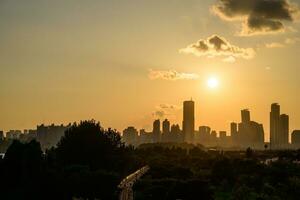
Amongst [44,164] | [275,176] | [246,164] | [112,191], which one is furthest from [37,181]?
[246,164]

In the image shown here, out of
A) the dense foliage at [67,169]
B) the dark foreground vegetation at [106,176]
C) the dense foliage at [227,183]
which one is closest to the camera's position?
the dense foliage at [67,169]

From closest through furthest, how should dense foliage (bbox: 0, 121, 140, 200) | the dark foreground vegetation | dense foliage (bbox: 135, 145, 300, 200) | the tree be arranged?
dense foliage (bbox: 0, 121, 140, 200)
the dark foreground vegetation
dense foliage (bbox: 135, 145, 300, 200)
the tree

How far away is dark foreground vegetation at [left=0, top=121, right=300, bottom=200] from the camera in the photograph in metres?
37.4

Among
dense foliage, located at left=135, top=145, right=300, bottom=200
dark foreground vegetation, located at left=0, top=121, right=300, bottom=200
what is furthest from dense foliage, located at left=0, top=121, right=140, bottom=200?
dense foliage, located at left=135, top=145, right=300, bottom=200

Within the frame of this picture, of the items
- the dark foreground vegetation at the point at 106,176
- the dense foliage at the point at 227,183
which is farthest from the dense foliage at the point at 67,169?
the dense foliage at the point at 227,183

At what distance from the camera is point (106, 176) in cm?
4659

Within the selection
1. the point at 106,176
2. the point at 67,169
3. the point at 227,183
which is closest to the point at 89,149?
the point at 67,169

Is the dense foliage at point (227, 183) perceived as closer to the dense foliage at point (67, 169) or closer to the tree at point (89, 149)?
the dense foliage at point (67, 169)

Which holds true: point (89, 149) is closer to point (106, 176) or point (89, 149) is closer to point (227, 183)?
point (106, 176)

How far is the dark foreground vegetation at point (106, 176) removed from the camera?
37438 millimetres

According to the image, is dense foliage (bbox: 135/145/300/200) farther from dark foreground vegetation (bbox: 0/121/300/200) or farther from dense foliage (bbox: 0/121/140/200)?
dense foliage (bbox: 0/121/140/200)

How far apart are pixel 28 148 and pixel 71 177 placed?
4886 mm

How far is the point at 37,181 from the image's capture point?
37.1 meters

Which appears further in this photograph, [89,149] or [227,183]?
[89,149]
